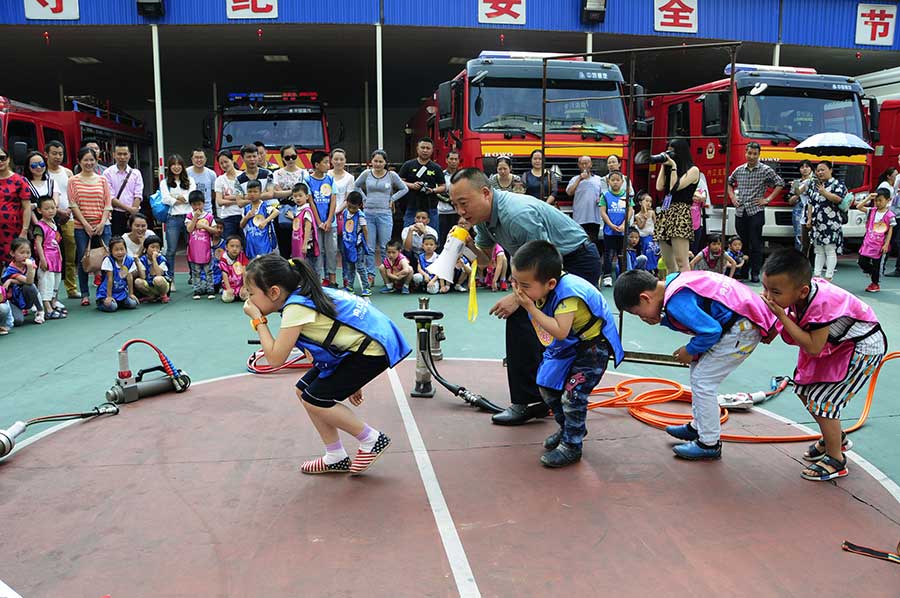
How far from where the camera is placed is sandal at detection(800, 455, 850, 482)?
12.8 feet

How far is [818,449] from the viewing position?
13.8ft

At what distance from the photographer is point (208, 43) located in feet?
54.5

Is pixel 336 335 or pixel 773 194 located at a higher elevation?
pixel 773 194

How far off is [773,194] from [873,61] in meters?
10.8

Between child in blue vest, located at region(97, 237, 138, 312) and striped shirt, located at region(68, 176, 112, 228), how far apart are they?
0.54 metres

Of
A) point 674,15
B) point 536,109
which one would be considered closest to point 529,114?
point 536,109

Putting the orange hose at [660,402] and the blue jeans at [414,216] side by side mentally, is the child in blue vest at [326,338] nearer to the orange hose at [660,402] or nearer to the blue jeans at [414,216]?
the orange hose at [660,402]

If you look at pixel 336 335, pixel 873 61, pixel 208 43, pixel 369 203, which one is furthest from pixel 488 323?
pixel 873 61

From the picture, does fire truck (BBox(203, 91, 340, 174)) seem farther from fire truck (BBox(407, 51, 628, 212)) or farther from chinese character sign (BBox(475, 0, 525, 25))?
chinese character sign (BBox(475, 0, 525, 25))

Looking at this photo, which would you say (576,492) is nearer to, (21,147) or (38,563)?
(38,563)

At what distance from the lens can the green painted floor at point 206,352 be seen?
516 cm

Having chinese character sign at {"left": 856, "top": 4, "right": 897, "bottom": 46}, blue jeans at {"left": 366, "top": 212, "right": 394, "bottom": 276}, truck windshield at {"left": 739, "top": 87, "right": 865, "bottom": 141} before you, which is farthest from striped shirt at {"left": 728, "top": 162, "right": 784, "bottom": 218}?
chinese character sign at {"left": 856, "top": 4, "right": 897, "bottom": 46}

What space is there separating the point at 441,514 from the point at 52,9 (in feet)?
47.9

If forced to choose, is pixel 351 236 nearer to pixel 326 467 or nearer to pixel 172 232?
pixel 172 232
